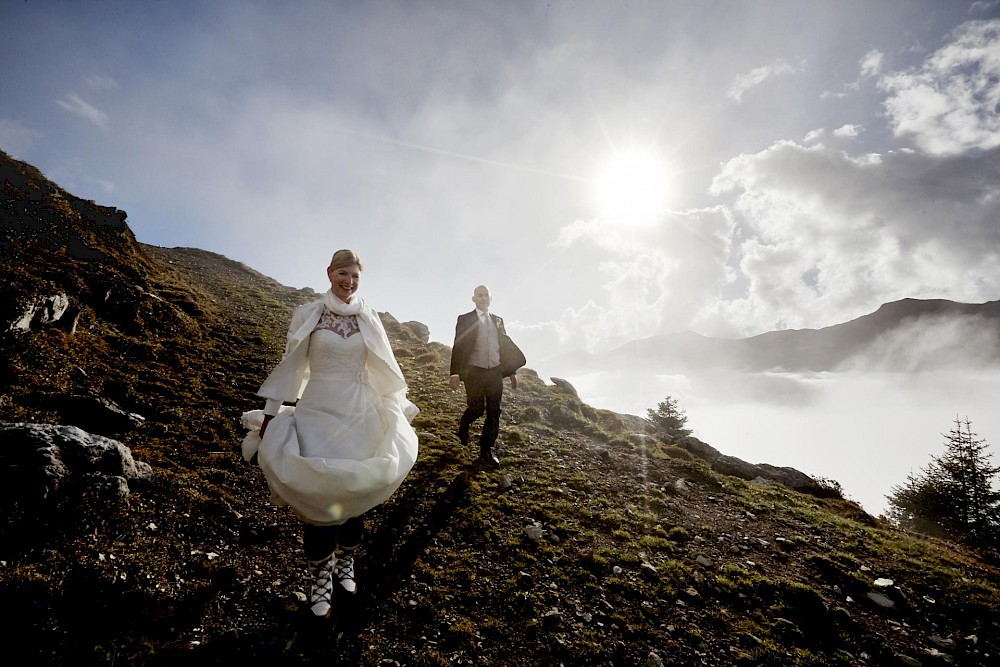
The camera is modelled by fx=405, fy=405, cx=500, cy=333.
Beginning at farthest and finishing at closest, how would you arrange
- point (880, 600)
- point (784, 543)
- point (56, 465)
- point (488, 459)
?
point (488, 459) < point (784, 543) < point (880, 600) < point (56, 465)

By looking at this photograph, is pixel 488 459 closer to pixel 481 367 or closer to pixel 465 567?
pixel 481 367

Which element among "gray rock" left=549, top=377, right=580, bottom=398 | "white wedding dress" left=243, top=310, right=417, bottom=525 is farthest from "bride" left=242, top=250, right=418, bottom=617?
"gray rock" left=549, top=377, right=580, bottom=398

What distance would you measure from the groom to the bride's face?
4300 millimetres

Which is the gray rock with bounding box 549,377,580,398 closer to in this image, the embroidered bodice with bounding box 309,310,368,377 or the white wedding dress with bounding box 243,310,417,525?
the white wedding dress with bounding box 243,310,417,525

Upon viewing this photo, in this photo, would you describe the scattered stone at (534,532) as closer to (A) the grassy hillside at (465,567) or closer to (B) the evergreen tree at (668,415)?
(A) the grassy hillside at (465,567)

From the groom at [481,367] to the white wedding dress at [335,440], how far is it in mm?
4172

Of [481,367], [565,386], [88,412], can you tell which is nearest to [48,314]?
[88,412]

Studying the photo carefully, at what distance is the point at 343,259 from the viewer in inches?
171

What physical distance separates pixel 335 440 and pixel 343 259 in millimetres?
1885

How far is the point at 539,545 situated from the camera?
5.84 meters

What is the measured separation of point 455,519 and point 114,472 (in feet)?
14.7

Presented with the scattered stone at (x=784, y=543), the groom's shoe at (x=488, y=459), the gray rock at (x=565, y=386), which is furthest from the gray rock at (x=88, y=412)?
the gray rock at (x=565, y=386)

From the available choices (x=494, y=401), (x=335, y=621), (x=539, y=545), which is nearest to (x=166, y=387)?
(x=494, y=401)

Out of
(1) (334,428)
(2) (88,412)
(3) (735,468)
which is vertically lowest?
(2) (88,412)
